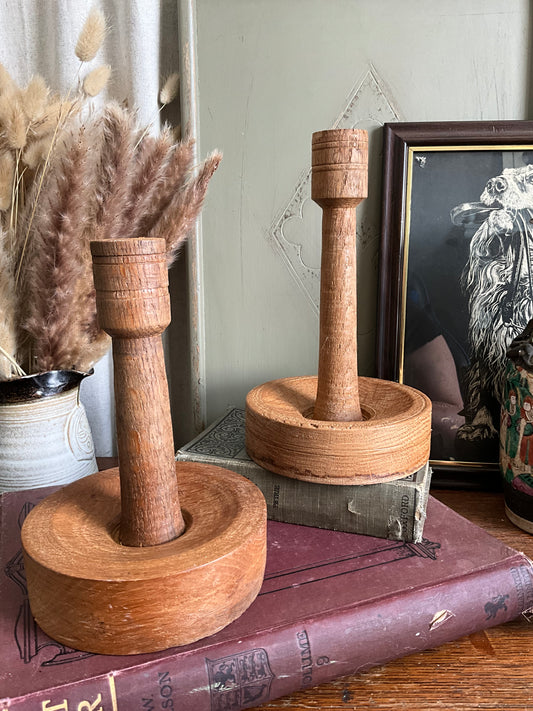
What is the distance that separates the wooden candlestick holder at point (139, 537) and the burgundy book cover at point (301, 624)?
2 cm

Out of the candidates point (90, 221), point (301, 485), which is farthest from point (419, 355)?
point (90, 221)

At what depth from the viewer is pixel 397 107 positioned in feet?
2.38

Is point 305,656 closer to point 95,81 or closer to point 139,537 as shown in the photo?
point 139,537

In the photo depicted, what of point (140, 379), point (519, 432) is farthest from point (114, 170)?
point (519, 432)

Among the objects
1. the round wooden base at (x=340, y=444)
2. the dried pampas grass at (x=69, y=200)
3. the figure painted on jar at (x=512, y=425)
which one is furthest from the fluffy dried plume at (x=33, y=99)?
the figure painted on jar at (x=512, y=425)

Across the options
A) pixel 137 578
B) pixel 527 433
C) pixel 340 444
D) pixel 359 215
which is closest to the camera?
pixel 137 578

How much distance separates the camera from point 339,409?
0.59 meters

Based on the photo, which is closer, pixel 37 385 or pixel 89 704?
pixel 89 704

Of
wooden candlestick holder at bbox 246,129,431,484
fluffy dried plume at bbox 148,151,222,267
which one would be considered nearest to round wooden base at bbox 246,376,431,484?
wooden candlestick holder at bbox 246,129,431,484

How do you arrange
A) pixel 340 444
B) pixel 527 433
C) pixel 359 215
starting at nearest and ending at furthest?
pixel 340 444
pixel 527 433
pixel 359 215

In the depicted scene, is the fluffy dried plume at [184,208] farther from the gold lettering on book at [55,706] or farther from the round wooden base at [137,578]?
the gold lettering on book at [55,706]

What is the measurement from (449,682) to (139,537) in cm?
27

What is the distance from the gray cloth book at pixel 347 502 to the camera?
0.55 metres

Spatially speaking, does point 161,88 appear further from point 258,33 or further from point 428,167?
point 428,167
